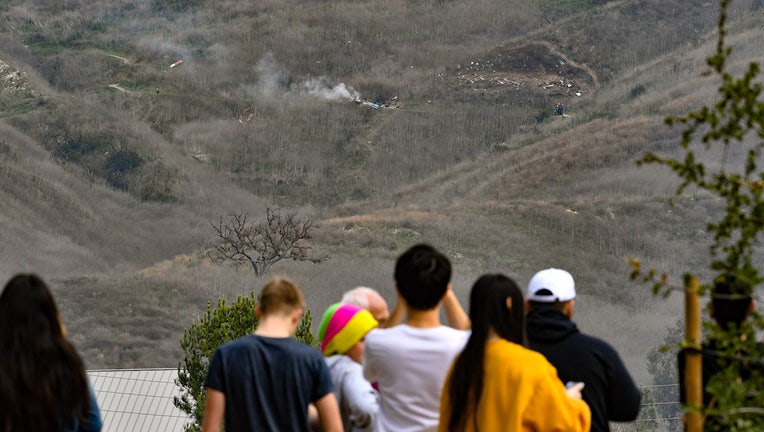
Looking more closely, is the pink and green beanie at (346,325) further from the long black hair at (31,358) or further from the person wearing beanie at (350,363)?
the long black hair at (31,358)

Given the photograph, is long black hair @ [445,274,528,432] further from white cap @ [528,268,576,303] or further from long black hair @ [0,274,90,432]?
long black hair @ [0,274,90,432]

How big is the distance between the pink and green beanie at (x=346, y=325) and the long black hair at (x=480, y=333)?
85 centimetres

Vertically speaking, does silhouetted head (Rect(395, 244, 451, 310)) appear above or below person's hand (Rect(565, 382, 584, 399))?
above

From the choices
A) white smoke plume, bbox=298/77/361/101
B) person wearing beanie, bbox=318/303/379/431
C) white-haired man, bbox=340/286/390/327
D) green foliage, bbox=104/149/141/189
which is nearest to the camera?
person wearing beanie, bbox=318/303/379/431

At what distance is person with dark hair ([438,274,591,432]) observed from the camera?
4.30 meters

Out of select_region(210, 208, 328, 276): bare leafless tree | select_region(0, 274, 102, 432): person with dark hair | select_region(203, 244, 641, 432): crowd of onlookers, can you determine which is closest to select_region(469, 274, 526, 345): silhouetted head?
select_region(203, 244, 641, 432): crowd of onlookers

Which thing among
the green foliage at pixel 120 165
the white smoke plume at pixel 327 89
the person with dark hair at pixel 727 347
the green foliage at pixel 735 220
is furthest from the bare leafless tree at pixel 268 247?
the green foliage at pixel 735 220

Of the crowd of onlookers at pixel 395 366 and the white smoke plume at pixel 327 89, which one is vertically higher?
the white smoke plume at pixel 327 89

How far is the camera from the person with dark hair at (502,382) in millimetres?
4305

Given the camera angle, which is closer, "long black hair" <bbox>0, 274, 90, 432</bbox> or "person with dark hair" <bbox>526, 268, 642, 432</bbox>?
"long black hair" <bbox>0, 274, 90, 432</bbox>

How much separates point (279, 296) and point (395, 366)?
537mm

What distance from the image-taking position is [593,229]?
190 feet

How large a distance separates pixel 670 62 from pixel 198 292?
3998 centimetres

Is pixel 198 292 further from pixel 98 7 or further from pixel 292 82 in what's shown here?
pixel 98 7
